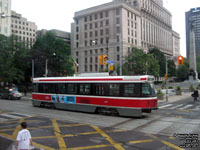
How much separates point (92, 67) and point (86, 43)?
1070cm

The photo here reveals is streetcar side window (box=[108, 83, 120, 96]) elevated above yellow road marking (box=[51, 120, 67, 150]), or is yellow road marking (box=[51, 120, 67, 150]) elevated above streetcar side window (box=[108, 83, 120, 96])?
streetcar side window (box=[108, 83, 120, 96])

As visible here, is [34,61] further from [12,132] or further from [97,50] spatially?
[12,132]

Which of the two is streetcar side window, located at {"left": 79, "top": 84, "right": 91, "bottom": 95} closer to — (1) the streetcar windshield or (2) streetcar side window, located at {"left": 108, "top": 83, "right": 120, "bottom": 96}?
(2) streetcar side window, located at {"left": 108, "top": 83, "right": 120, "bottom": 96}

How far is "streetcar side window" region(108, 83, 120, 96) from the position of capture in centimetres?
1471

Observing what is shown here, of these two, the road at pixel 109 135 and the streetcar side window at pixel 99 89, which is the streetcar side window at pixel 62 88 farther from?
the road at pixel 109 135

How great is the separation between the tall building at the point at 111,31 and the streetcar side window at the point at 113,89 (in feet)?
188

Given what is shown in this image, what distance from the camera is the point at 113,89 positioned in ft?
49.0

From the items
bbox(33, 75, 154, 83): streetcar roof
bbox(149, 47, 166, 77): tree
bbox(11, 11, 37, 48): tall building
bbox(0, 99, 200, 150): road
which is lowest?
bbox(0, 99, 200, 150): road

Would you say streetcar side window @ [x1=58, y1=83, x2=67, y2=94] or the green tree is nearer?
streetcar side window @ [x1=58, y1=83, x2=67, y2=94]

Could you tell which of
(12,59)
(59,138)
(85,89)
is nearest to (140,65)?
(12,59)

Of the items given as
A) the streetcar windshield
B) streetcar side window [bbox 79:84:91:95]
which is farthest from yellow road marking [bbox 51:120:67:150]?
the streetcar windshield

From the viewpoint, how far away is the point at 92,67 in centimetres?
8312

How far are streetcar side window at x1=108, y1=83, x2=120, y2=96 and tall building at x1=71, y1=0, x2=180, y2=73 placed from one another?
5732cm

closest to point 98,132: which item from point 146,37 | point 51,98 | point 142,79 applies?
point 142,79
